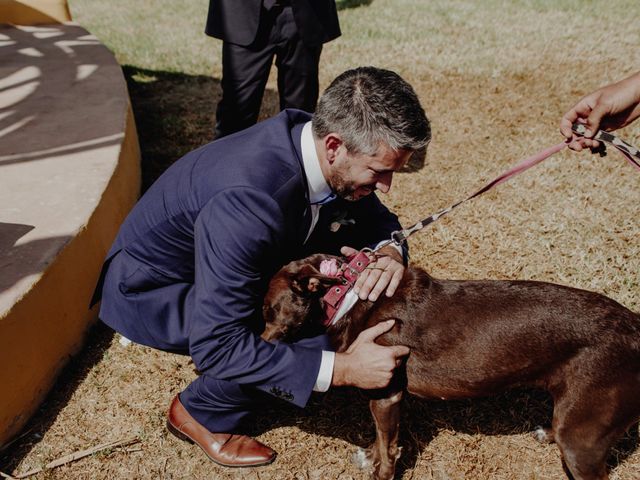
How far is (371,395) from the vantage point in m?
2.82

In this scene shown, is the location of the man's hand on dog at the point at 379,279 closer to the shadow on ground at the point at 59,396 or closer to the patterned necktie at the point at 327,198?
the patterned necktie at the point at 327,198

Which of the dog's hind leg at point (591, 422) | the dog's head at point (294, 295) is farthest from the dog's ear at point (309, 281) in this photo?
the dog's hind leg at point (591, 422)

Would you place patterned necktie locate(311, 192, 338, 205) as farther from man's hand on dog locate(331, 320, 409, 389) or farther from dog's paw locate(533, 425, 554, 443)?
dog's paw locate(533, 425, 554, 443)

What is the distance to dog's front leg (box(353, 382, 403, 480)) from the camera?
9.20 ft

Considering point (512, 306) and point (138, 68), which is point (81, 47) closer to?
point (138, 68)

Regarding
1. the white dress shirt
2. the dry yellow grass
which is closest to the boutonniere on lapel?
the white dress shirt

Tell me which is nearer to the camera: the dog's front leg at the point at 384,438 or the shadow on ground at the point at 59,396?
the dog's front leg at the point at 384,438

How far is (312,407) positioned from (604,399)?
170 centimetres

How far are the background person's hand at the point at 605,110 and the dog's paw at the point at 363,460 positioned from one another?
6.84 feet

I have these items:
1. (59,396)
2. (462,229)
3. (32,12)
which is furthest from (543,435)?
(32,12)

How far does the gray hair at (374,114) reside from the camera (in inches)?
98.0

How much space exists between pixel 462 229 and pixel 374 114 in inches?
102

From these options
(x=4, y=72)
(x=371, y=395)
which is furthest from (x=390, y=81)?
(x=4, y=72)

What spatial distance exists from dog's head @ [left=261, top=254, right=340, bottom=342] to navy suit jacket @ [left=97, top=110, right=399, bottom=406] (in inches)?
2.7
